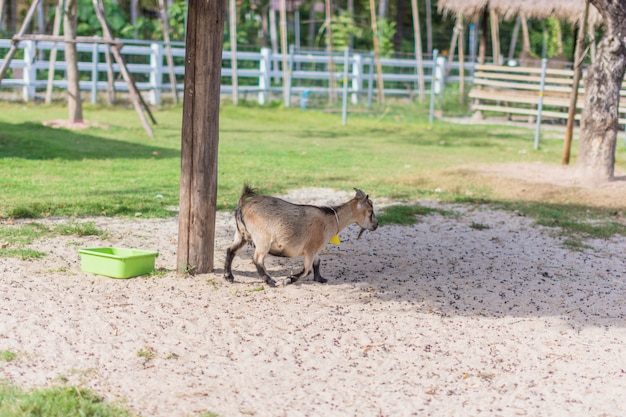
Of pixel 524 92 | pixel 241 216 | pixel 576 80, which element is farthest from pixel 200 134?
pixel 524 92

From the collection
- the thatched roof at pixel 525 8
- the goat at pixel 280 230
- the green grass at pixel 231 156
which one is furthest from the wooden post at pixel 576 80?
the goat at pixel 280 230

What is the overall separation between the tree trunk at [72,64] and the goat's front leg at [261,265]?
1055cm

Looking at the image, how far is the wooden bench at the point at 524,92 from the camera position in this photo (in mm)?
18594

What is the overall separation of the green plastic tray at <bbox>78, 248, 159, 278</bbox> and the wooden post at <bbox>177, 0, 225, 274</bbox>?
0.81 feet

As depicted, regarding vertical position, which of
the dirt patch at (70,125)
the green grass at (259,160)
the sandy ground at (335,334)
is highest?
the dirt patch at (70,125)

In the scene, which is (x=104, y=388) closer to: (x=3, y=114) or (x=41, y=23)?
(x=3, y=114)

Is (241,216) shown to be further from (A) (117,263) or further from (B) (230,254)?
(A) (117,263)

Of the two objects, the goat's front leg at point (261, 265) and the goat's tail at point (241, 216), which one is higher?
the goat's tail at point (241, 216)

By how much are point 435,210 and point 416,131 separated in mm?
9513

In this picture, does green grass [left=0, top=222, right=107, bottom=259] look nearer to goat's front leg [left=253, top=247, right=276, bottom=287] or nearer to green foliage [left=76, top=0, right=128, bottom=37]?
goat's front leg [left=253, top=247, right=276, bottom=287]

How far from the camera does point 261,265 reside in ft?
20.3

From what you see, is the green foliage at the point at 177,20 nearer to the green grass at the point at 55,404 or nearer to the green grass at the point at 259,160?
the green grass at the point at 259,160

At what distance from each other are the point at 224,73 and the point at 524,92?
8.73 metres

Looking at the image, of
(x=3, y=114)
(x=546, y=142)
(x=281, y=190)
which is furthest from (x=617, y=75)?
(x=3, y=114)
